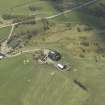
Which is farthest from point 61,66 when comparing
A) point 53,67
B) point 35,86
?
point 35,86

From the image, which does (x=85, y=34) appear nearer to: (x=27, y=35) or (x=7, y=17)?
(x=27, y=35)

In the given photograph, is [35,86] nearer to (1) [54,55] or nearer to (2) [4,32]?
(1) [54,55]

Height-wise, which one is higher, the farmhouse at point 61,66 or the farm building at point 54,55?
the farm building at point 54,55

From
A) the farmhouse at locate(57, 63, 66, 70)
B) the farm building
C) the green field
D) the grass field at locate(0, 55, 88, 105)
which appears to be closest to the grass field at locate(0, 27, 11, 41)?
the green field

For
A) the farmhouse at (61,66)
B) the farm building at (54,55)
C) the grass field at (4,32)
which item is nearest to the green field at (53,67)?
the grass field at (4,32)

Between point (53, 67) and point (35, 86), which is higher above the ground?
point (53, 67)

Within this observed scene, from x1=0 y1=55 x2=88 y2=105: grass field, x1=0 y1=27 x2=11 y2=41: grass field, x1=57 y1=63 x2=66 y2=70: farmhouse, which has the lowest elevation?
x1=0 y1=55 x2=88 y2=105: grass field

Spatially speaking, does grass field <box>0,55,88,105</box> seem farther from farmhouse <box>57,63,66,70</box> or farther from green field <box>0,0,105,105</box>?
farmhouse <box>57,63,66,70</box>

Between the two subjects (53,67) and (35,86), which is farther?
(53,67)

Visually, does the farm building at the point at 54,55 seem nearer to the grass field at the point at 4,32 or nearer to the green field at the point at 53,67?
the green field at the point at 53,67

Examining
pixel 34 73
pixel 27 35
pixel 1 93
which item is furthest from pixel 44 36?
pixel 1 93

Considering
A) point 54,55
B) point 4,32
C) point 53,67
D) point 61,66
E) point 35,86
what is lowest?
point 35,86
